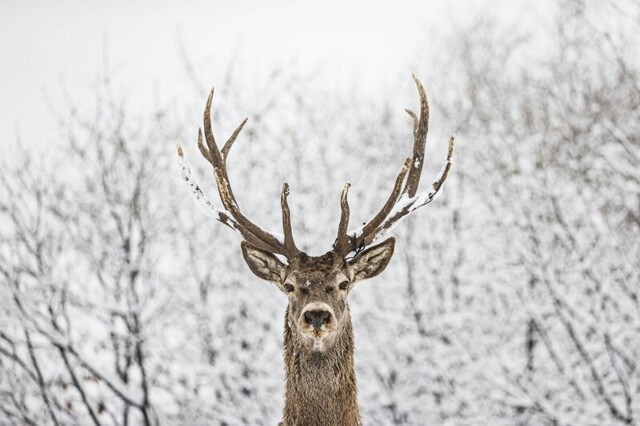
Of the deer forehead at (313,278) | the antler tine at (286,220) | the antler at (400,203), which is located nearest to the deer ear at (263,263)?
the antler tine at (286,220)

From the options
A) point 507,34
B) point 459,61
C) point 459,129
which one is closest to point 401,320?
point 459,129

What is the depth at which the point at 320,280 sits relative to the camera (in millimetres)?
5215

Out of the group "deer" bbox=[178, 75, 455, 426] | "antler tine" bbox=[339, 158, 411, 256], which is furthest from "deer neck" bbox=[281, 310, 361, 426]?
"antler tine" bbox=[339, 158, 411, 256]

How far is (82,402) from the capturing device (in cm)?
1280

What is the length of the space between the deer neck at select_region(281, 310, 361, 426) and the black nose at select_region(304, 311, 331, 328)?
23cm

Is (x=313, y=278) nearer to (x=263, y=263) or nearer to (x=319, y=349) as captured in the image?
(x=319, y=349)

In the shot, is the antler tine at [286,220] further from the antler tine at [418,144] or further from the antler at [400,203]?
the antler tine at [418,144]

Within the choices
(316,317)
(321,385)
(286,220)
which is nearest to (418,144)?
(286,220)

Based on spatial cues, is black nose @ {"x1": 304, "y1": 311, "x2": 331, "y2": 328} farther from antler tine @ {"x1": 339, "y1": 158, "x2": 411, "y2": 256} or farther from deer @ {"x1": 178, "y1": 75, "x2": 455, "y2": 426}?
antler tine @ {"x1": 339, "y1": 158, "x2": 411, "y2": 256}

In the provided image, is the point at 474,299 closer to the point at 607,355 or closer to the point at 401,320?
the point at 401,320

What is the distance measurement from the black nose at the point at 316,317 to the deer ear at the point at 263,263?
2.11ft

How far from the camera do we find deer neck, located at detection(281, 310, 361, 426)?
16.4 feet

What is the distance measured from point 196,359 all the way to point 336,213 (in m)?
3.58

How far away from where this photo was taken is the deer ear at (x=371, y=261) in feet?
18.5
